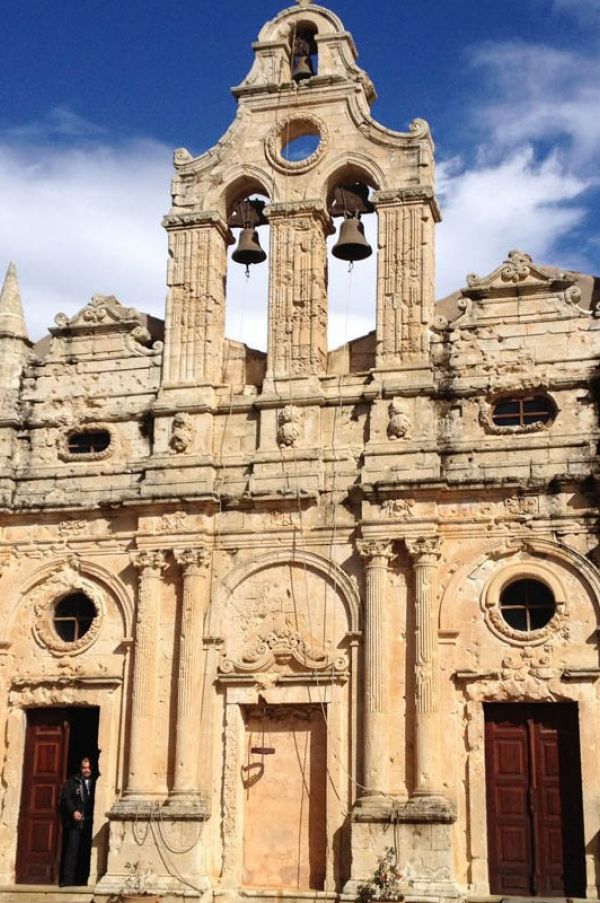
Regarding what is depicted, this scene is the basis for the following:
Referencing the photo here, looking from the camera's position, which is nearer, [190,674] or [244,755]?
[244,755]

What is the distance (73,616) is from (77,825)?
3.21 m

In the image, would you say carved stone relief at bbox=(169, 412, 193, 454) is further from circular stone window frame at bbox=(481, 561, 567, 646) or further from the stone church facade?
circular stone window frame at bbox=(481, 561, 567, 646)

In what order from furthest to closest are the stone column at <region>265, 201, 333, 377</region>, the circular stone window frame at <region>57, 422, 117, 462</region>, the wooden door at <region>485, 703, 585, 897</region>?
the circular stone window frame at <region>57, 422, 117, 462</region> < the stone column at <region>265, 201, 333, 377</region> < the wooden door at <region>485, 703, 585, 897</region>

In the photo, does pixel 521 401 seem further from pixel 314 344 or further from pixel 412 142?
pixel 412 142

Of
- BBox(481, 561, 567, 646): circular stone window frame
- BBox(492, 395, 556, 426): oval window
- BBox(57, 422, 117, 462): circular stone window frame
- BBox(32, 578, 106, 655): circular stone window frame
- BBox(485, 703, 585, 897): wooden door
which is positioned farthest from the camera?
BBox(57, 422, 117, 462): circular stone window frame

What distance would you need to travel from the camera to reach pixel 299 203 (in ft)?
67.2

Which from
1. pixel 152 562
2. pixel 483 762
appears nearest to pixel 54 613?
pixel 152 562

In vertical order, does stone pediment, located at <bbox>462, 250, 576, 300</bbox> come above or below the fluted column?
above

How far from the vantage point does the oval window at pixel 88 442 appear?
20.7 meters

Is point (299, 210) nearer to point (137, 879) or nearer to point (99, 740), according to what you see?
point (99, 740)

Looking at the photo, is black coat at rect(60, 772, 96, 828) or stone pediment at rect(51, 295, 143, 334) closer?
black coat at rect(60, 772, 96, 828)

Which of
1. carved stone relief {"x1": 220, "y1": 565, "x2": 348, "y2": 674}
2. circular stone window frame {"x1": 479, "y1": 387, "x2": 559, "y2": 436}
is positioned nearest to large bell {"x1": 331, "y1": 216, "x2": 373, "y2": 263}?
circular stone window frame {"x1": 479, "y1": 387, "x2": 559, "y2": 436}

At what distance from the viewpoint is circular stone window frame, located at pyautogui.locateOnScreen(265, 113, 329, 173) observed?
2075 centimetres

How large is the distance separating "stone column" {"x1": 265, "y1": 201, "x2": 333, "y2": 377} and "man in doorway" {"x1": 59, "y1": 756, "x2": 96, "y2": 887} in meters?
6.76
